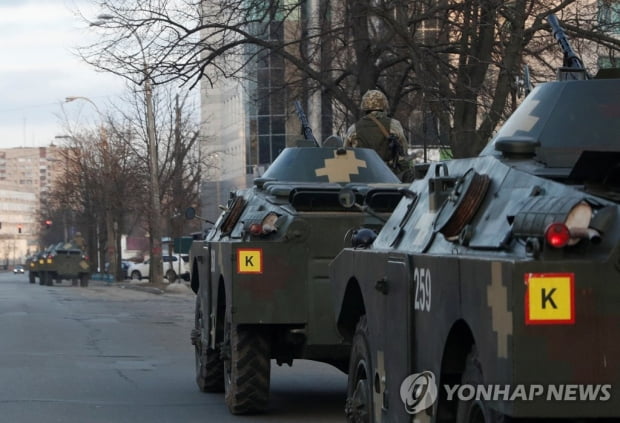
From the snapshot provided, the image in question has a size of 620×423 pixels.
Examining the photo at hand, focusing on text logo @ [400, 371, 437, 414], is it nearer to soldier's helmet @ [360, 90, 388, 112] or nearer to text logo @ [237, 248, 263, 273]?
text logo @ [237, 248, 263, 273]

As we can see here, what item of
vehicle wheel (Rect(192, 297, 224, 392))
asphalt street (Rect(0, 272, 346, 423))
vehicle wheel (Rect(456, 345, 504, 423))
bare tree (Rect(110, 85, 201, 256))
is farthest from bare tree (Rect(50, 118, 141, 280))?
vehicle wheel (Rect(456, 345, 504, 423))

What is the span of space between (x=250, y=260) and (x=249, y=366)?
80 cm

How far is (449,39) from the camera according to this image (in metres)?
25.2

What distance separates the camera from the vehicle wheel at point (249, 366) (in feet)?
33.5

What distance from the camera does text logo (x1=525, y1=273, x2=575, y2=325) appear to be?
173 inches

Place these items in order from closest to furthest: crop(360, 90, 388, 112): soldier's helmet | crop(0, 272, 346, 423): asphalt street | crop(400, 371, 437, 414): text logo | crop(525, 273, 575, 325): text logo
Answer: crop(525, 273, 575, 325): text logo, crop(400, 371, 437, 414): text logo, crop(0, 272, 346, 423): asphalt street, crop(360, 90, 388, 112): soldier's helmet

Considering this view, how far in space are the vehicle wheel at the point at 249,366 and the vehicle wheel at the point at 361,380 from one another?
9.14 feet

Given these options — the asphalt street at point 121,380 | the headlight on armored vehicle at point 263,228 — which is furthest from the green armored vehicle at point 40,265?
the headlight on armored vehicle at point 263,228

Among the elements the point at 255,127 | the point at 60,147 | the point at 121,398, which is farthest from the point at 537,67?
the point at 60,147

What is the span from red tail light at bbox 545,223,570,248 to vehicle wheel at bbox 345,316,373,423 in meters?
2.62

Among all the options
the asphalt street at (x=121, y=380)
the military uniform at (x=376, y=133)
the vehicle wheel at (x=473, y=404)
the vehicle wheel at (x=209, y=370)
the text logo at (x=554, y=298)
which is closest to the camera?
the text logo at (x=554, y=298)

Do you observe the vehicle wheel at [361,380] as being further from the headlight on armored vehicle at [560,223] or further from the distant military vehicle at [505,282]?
the headlight on armored vehicle at [560,223]

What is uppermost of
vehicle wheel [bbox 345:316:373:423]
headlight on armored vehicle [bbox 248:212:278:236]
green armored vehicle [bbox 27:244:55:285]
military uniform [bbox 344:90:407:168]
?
military uniform [bbox 344:90:407:168]

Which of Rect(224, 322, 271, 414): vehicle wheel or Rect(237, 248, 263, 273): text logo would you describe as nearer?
Rect(237, 248, 263, 273): text logo
